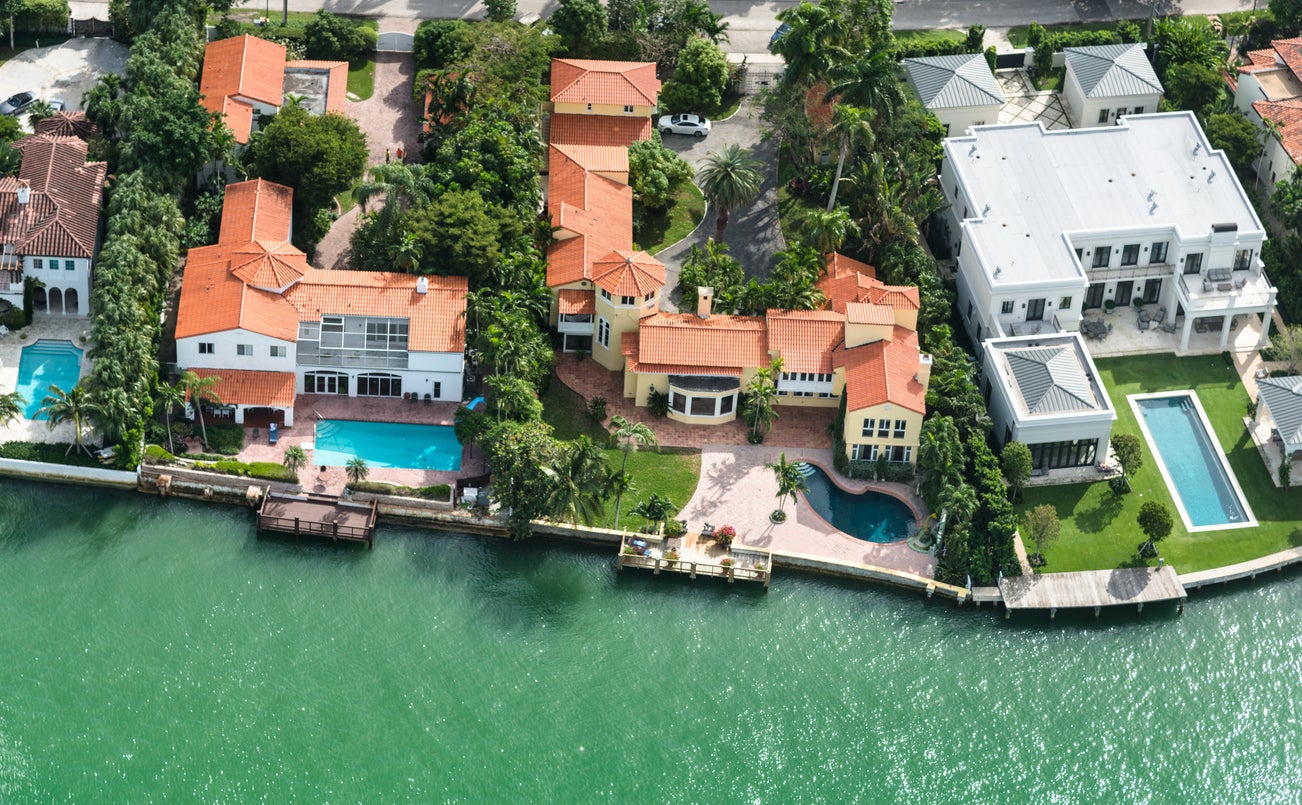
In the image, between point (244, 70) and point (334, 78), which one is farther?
point (334, 78)

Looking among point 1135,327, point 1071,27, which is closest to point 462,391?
point 1135,327

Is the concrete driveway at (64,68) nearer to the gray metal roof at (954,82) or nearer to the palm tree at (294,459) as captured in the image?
the palm tree at (294,459)

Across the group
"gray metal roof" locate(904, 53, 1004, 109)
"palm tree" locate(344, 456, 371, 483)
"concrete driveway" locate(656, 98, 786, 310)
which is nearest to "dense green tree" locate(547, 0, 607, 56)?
"concrete driveway" locate(656, 98, 786, 310)

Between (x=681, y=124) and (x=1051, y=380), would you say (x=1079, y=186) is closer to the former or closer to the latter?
(x=1051, y=380)

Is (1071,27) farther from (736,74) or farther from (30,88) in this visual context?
(30,88)

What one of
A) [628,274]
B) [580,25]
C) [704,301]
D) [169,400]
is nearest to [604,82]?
[580,25]

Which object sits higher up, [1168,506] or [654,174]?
[654,174]

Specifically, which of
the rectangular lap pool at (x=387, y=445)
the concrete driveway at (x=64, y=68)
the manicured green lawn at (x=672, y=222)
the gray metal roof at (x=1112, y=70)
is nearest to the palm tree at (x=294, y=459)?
the rectangular lap pool at (x=387, y=445)
